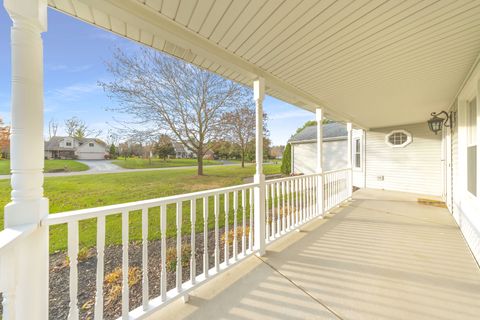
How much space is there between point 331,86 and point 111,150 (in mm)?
9043

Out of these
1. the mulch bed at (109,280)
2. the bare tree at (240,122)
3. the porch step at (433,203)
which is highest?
the bare tree at (240,122)

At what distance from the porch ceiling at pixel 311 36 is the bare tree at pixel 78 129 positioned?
22.0ft

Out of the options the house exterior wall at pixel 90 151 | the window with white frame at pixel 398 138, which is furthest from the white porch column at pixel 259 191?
the house exterior wall at pixel 90 151

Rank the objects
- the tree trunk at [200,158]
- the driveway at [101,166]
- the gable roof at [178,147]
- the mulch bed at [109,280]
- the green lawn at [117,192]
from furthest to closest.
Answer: the tree trunk at [200,158]
the gable roof at [178,147]
the driveway at [101,166]
the green lawn at [117,192]
the mulch bed at [109,280]

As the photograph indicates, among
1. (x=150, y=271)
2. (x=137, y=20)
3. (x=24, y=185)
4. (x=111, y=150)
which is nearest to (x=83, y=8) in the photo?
(x=137, y=20)

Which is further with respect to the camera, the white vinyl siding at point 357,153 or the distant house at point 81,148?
the white vinyl siding at point 357,153

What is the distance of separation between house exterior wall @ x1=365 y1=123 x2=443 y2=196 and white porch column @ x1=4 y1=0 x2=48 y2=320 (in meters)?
9.11

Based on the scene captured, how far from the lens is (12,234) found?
3.38ft

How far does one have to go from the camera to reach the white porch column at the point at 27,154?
1.13m

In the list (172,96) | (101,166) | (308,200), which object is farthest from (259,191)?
(101,166)

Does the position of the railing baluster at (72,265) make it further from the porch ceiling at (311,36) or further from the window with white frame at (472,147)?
the window with white frame at (472,147)

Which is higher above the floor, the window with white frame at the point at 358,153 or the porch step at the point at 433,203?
the window with white frame at the point at 358,153

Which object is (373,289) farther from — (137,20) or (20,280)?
(137,20)

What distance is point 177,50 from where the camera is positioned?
2316 millimetres
